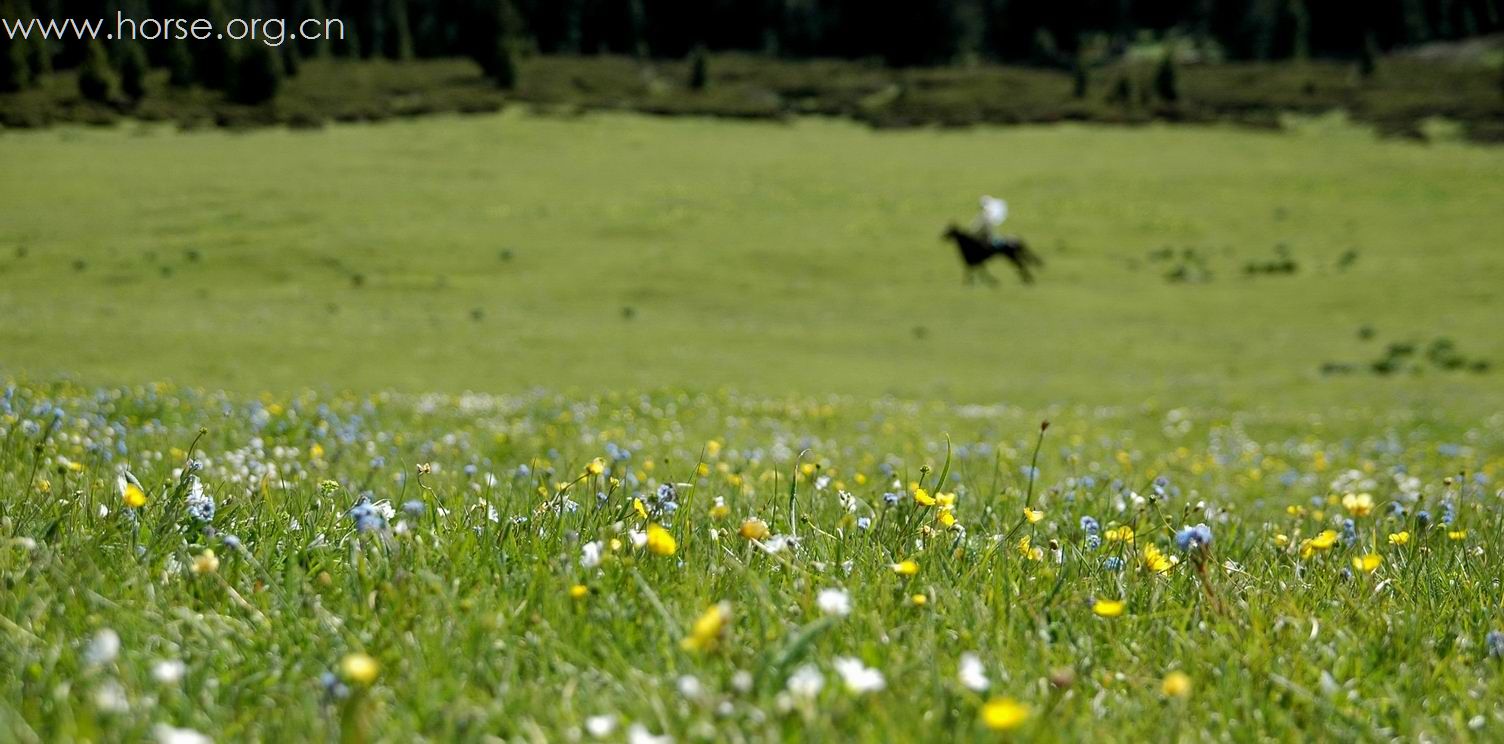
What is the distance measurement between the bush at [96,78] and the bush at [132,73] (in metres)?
0.73

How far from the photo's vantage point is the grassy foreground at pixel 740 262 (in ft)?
92.1

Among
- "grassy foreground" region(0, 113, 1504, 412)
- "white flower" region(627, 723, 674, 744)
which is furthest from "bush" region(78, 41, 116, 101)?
"white flower" region(627, 723, 674, 744)

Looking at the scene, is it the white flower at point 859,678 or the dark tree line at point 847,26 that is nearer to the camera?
the white flower at point 859,678

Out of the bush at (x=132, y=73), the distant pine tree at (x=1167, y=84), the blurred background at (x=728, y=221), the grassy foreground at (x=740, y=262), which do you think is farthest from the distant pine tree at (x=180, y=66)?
the distant pine tree at (x=1167, y=84)

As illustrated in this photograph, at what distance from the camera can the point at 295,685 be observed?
92.1 inches

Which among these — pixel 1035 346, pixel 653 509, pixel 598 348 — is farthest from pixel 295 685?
pixel 1035 346

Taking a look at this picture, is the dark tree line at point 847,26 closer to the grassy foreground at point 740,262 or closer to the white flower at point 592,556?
the grassy foreground at point 740,262

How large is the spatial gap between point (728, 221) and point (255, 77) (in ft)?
137

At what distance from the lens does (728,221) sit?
5416 centimetres

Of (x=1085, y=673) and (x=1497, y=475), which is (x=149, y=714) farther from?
(x=1497, y=475)

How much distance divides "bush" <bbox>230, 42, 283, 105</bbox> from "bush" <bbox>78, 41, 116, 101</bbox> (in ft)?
23.7

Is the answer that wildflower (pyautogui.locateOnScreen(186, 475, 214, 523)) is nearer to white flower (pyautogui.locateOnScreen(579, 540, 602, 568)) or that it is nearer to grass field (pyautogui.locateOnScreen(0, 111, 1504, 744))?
grass field (pyautogui.locateOnScreen(0, 111, 1504, 744))

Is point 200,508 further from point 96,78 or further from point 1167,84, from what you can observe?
point 1167,84

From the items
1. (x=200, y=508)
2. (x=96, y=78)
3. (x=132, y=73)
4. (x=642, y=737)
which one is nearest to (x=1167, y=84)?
(x=132, y=73)
